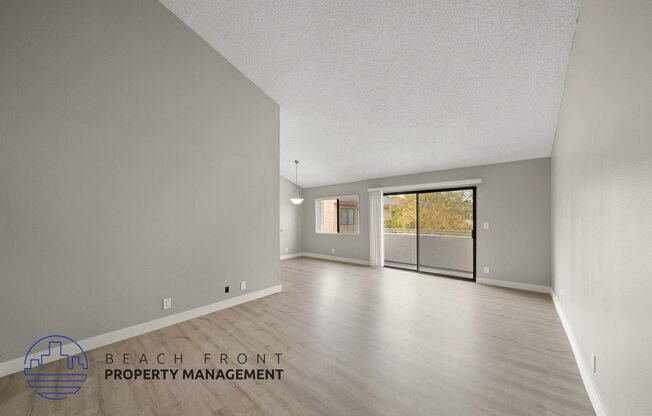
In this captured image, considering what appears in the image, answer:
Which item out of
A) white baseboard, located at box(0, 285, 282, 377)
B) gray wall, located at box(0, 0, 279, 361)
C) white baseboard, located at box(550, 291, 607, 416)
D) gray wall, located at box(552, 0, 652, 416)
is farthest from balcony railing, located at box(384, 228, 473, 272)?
gray wall, located at box(0, 0, 279, 361)

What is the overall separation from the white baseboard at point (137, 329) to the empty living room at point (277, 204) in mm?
24

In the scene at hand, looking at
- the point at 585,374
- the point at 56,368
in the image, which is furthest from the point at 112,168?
the point at 585,374

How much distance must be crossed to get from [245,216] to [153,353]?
6.62 ft

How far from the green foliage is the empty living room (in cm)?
94

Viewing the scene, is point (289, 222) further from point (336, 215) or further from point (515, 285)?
point (515, 285)

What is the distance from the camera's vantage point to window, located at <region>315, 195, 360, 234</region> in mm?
8008

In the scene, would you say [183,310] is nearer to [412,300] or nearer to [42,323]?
[42,323]

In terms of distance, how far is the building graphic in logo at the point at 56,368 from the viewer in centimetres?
196

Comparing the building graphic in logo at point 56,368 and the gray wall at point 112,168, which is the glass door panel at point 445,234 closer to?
the gray wall at point 112,168

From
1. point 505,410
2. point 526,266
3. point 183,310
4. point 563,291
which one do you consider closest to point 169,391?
point 183,310

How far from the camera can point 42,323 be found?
7.67 ft

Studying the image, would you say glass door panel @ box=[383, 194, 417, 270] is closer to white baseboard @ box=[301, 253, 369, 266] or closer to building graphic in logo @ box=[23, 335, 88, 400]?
white baseboard @ box=[301, 253, 369, 266]

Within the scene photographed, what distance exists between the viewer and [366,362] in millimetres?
2277

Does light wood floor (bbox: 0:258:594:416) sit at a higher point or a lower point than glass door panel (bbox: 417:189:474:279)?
lower
